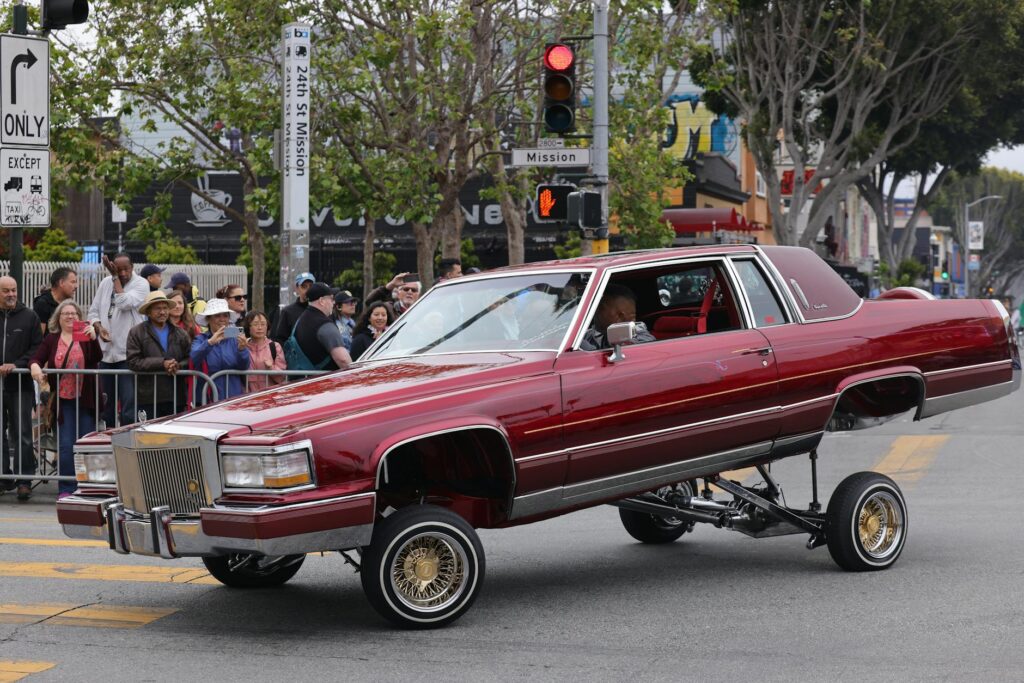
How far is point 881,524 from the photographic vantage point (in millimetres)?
8469

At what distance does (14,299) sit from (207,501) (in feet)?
21.2

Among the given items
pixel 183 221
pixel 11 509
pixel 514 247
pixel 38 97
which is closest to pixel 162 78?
pixel 514 247

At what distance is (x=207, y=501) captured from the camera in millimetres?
6648

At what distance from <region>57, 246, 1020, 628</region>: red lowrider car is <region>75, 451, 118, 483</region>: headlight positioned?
1 centimetres

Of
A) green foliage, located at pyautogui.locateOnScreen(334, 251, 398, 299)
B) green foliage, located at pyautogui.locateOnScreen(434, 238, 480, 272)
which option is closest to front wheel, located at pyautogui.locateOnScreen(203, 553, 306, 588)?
green foliage, located at pyautogui.locateOnScreen(434, 238, 480, 272)

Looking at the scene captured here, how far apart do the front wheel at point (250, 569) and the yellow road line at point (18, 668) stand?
165 centimetres

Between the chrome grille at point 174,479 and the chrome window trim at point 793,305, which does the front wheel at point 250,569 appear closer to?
the chrome grille at point 174,479

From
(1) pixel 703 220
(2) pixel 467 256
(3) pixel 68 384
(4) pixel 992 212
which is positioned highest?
(4) pixel 992 212

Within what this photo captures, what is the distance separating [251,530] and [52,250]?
32.6 m

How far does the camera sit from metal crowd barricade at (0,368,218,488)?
39.2 feet

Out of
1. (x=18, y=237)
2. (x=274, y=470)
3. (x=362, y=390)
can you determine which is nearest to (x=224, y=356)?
(x=18, y=237)

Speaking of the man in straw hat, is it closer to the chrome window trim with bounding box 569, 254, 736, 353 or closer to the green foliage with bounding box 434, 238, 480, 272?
the chrome window trim with bounding box 569, 254, 736, 353

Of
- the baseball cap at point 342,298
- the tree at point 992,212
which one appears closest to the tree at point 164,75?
the baseball cap at point 342,298

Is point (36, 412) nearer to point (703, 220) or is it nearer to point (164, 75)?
point (164, 75)
